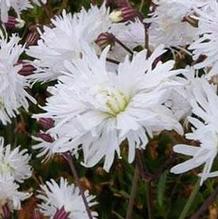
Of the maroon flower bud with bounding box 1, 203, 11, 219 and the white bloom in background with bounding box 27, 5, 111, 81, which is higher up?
the white bloom in background with bounding box 27, 5, 111, 81

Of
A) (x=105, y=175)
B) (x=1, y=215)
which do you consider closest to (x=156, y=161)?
(x=105, y=175)

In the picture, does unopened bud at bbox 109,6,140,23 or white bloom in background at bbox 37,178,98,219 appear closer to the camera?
unopened bud at bbox 109,6,140,23

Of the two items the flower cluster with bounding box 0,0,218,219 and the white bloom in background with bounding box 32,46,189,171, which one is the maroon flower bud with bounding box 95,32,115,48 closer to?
the flower cluster with bounding box 0,0,218,219

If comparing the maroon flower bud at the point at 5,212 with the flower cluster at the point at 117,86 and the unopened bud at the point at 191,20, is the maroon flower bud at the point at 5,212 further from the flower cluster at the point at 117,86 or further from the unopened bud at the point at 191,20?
the unopened bud at the point at 191,20

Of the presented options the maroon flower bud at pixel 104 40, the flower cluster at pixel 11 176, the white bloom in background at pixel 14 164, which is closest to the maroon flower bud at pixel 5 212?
the flower cluster at pixel 11 176

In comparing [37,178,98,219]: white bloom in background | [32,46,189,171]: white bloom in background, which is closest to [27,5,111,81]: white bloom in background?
[32,46,189,171]: white bloom in background

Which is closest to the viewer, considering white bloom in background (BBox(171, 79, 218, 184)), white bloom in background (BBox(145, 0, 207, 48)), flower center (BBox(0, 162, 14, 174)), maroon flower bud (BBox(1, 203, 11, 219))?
white bloom in background (BBox(171, 79, 218, 184))

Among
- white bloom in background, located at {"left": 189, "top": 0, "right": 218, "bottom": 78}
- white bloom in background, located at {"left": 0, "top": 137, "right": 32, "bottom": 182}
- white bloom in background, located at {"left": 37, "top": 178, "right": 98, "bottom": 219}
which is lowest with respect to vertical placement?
white bloom in background, located at {"left": 37, "top": 178, "right": 98, "bottom": 219}

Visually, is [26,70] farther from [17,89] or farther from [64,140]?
[64,140]
